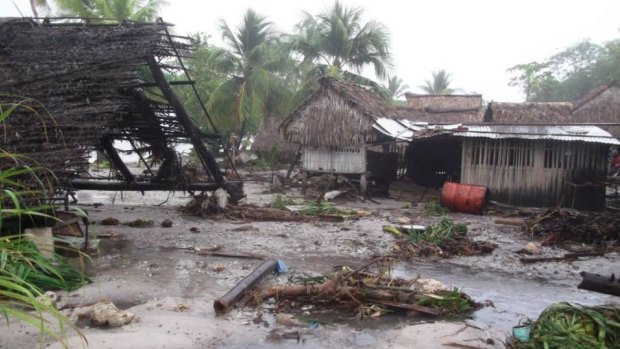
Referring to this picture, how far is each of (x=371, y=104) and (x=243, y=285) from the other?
12978mm

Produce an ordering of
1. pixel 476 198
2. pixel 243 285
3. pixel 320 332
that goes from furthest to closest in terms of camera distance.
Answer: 1. pixel 476 198
2. pixel 243 285
3. pixel 320 332

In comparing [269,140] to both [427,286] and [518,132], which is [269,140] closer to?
[518,132]

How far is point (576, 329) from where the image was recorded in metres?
4.23

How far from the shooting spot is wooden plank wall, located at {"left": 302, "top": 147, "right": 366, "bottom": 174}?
1719 centimetres

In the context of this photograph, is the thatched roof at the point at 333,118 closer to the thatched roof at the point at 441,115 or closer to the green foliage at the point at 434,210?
the green foliage at the point at 434,210

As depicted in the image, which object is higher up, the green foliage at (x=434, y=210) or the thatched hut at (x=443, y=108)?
the thatched hut at (x=443, y=108)

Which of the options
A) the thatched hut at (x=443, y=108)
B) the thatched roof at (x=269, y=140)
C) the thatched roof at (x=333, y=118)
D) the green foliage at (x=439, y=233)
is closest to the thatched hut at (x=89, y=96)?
the green foliage at (x=439, y=233)

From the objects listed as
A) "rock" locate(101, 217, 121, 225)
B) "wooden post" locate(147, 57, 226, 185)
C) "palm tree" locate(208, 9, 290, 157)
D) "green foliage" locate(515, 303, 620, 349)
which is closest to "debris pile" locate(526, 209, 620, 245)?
"green foliage" locate(515, 303, 620, 349)

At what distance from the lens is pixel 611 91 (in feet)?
83.9

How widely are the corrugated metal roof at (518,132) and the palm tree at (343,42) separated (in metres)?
8.27

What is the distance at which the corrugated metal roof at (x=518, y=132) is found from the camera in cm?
1377

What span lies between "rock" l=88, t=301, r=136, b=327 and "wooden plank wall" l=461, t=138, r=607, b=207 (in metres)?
12.3

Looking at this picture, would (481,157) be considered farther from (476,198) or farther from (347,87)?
(347,87)

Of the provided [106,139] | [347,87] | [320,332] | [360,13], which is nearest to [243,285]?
[320,332]
